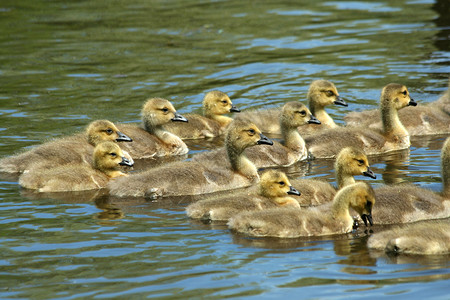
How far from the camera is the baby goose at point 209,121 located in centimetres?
1421

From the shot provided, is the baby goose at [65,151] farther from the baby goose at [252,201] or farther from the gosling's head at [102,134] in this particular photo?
the baby goose at [252,201]

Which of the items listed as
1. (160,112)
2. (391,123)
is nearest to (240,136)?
(160,112)

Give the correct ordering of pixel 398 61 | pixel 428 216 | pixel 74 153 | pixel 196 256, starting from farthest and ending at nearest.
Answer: pixel 398 61 < pixel 74 153 < pixel 428 216 < pixel 196 256

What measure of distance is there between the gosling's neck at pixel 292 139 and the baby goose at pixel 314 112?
4.09 ft

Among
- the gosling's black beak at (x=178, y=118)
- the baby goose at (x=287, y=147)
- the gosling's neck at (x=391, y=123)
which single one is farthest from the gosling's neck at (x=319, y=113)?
the gosling's black beak at (x=178, y=118)

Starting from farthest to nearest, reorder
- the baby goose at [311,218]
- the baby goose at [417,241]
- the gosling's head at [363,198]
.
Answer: the gosling's head at [363,198] → the baby goose at [311,218] → the baby goose at [417,241]

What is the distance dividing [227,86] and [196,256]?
866 centimetres

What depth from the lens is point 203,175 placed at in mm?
10961

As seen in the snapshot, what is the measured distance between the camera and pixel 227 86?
54.8 ft

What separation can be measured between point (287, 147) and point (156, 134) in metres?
2.05

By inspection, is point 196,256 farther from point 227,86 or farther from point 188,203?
point 227,86

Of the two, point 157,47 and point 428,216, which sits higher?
point 157,47

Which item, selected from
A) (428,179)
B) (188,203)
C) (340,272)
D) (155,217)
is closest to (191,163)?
(188,203)

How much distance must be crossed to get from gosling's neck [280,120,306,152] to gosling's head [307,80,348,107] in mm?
1421
